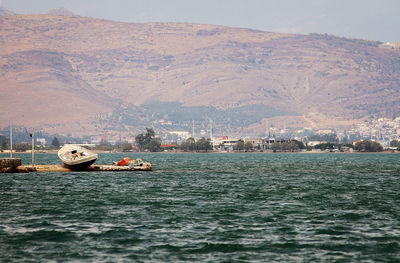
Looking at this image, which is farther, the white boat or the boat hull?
the boat hull

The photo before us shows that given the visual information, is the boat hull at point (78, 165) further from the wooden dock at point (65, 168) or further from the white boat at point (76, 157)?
the wooden dock at point (65, 168)

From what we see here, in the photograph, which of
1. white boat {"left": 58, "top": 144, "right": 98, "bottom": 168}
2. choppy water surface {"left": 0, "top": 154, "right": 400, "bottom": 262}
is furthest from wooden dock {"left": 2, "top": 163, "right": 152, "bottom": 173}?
choppy water surface {"left": 0, "top": 154, "right": 400, "bottom": 262}

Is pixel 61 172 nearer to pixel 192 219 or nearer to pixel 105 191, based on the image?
pixel 105 191

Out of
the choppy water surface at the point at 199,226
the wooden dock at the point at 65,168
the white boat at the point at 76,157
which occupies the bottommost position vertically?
the choppy water surface at the point at 199,226

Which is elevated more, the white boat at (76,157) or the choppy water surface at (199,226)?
the white boat at (76,157)

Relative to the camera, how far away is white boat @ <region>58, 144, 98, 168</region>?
13062cm

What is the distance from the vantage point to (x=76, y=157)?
132125 millimetres

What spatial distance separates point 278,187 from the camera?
92.8 m

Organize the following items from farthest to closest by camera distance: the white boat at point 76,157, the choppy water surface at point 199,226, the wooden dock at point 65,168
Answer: the white boat at point 76,157 < the wooden dock at point 65,168 < the choppy water surface at point 199,226

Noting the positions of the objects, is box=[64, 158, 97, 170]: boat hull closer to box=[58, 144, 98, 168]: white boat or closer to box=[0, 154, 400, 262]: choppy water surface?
box=[58, 144, 98, 168]: white boat

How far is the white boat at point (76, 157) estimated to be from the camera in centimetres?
13062

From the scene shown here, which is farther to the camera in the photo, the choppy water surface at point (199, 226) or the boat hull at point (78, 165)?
the boat hull at point (78, 165)

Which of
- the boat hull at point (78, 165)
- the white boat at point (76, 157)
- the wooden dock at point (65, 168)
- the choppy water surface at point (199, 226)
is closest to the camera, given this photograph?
the choppy water surface at point (199, 226)

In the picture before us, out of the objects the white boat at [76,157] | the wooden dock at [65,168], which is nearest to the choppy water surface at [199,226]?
the wooden dock at [65,168]
